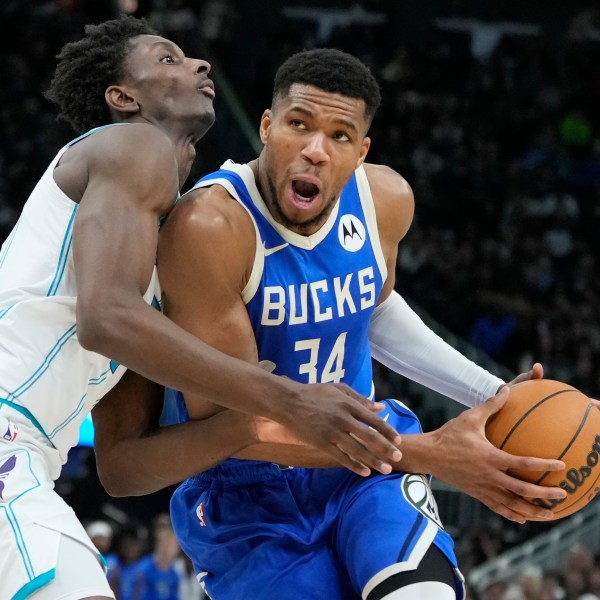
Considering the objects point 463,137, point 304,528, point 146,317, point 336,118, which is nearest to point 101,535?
point 304,528

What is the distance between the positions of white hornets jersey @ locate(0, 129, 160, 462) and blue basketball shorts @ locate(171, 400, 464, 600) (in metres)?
0.61

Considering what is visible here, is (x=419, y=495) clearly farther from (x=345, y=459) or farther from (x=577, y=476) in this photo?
(x=345, y=459)

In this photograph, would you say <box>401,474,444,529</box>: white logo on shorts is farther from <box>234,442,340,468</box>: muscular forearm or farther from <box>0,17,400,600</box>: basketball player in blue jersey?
<box>0,17,400,600</box>: basketball player in blue jersey

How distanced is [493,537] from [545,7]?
33.2ft

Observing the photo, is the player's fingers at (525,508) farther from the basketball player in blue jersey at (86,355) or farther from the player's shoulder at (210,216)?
the player's shoulder at (210,216)

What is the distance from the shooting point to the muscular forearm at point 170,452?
351 cm

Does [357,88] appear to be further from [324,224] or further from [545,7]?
[545,7]

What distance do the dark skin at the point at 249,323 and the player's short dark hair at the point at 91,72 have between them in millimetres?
608

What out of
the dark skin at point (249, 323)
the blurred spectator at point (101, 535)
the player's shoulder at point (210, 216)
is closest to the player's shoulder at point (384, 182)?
the dark skin at point (249, 323)

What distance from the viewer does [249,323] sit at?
3.61 metres

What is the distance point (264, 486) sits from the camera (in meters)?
3.80

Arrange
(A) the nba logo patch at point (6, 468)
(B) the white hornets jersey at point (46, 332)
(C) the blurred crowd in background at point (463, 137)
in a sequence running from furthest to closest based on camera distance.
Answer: (C) the blurred crowd in background at point (463, 137), (B) the white hornets jersey at point (46, 332), (A) the nba logo patch at point (6, 468)

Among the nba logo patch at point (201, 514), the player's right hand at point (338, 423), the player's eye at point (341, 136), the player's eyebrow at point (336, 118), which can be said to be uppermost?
the player's eyebrow at point (336, 118)

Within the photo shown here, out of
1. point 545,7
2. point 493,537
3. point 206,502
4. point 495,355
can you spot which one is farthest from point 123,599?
point 545,7
